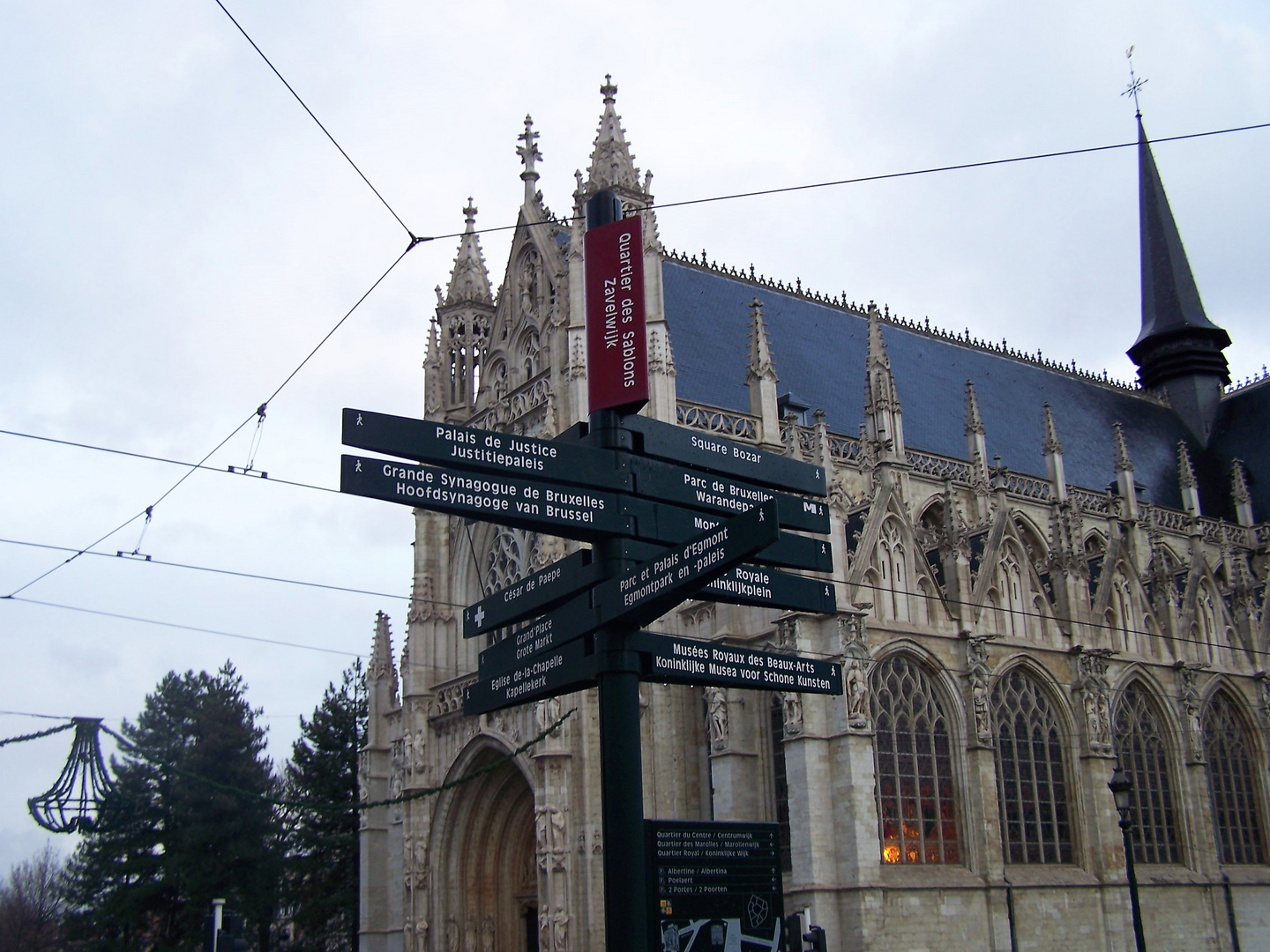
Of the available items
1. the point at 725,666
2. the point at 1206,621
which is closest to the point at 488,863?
the point at 1206,621

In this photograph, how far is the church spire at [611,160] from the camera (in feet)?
86.5

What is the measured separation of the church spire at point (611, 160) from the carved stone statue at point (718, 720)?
10.7 metres

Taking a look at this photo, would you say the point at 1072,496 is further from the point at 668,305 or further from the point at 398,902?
the point at 398,902

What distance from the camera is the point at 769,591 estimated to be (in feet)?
31.1

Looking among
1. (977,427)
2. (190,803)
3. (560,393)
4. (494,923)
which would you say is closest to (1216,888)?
(977,427)

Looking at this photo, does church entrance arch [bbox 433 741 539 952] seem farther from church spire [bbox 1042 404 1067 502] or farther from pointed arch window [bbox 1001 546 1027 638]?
church spire [bbox 1042 404 1067 502]

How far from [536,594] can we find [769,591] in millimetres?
1753

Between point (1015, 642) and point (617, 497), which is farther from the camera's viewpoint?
→ point (1015, 642)

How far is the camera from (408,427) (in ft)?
27.1

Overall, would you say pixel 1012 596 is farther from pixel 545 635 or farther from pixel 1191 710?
pixel 545 635

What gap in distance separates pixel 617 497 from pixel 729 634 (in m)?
14.5

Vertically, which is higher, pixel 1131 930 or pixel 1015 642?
pixel 1015 642

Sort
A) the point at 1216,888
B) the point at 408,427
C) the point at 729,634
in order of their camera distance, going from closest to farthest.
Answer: the point at 408,427 < the point at 729,634 < the point at 1216,888

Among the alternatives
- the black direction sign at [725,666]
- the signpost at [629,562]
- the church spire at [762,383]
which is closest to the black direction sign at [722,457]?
the signpost at [629,562]
